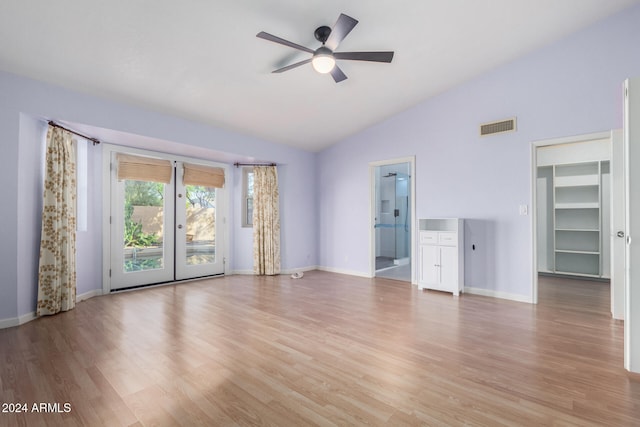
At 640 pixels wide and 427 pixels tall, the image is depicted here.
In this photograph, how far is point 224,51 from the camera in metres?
3.14

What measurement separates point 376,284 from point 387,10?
12.7 feet

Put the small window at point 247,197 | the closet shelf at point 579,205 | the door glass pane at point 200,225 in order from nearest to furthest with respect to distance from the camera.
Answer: the closet shelf at point 579,205 < the door glass pane at point 200,225 < the small window at point 247,197

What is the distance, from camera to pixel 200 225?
547cm

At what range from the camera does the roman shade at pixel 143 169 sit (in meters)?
4.49

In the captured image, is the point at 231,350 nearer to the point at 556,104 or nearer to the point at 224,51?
the point at 224,51

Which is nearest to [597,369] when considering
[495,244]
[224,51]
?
[495,244]

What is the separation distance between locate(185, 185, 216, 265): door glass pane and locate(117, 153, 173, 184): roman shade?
473mm

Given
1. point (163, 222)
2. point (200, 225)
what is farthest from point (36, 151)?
point (200, 225)

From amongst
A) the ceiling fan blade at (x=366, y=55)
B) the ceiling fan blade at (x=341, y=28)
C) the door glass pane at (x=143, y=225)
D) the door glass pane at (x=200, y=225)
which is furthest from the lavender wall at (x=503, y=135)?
the door glass pane at (x=143, y=225)

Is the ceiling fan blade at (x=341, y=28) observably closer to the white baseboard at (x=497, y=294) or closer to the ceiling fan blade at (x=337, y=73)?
the ceiling fan blade at (x=337, y=73)

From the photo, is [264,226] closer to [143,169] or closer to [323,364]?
[143,169]

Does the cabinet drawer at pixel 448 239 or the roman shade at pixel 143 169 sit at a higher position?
the roman shade at pixel 143 169

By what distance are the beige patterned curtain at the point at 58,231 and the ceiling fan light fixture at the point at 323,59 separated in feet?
10.3

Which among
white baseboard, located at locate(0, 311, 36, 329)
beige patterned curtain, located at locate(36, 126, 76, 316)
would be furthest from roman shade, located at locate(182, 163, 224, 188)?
white baseboard, located at locate(0, 311, 36, 329)
